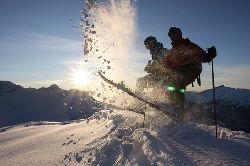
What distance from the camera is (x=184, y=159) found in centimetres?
657

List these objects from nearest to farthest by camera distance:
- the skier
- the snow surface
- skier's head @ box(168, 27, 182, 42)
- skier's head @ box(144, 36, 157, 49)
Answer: the snow surface → the skier → skier's head @ box(168, 27, 182, 42) → skier's head @ box(144, 36, 157, 49)

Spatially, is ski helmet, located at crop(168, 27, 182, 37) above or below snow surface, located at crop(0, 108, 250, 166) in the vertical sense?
above

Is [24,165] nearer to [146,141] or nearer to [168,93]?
[146,141]

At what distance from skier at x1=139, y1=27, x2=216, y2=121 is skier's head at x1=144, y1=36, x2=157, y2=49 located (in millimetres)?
423

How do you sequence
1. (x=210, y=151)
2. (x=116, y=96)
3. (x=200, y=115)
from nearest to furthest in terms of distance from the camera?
(x=210, y=151), (x=200, y=115), (x=116, y=96)

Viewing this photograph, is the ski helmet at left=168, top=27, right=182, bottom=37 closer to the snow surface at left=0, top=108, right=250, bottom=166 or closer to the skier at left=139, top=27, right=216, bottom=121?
the skier at left=139, top=27, right=216, bottom=121

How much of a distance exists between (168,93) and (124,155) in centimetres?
366

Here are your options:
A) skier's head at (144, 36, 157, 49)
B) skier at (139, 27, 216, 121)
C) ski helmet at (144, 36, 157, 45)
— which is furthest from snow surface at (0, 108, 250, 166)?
ski helmet at (144, 36, 157, 45)

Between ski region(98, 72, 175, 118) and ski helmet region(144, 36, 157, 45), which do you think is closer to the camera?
ski region(98, 72, 175, 118)

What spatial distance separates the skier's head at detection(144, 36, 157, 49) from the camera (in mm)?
11423

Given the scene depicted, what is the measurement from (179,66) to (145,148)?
3.58 metres

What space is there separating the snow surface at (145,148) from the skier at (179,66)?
0.75m

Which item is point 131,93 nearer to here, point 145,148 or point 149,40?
point 149,40

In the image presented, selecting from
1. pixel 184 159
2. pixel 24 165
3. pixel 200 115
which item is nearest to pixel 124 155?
pixel 184 159
